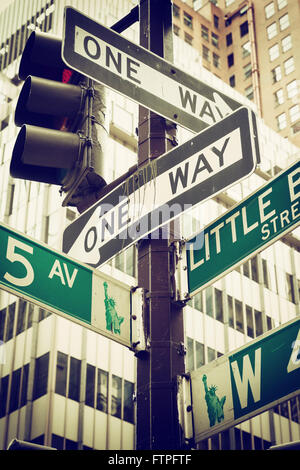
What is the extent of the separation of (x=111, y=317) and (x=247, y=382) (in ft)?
2.82

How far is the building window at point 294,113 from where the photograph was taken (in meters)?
66.5

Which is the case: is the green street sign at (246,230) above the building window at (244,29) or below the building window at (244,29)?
below

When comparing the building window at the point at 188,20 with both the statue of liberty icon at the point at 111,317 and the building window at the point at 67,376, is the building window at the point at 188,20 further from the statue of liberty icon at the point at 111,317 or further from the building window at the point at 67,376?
the statue of liberty icon at the point at 111,317

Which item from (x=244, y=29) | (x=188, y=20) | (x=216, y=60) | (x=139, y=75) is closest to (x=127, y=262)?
(x=139, y=75)

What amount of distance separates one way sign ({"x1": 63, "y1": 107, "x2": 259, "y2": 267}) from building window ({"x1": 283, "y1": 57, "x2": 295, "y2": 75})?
67754 mm

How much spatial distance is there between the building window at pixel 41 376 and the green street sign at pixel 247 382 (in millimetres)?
22616

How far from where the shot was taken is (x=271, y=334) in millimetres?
3824

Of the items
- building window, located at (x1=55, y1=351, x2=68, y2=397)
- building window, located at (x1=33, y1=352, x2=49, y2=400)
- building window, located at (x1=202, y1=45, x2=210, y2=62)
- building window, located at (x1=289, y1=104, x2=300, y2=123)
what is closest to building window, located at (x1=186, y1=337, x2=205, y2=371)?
building window, located at (x1=55, y1=351, x2=68, y2=397)

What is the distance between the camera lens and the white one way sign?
170 inches

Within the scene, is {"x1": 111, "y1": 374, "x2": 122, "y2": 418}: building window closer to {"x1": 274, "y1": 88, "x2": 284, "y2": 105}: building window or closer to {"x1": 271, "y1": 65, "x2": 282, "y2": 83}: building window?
{"x1": 274, "y1": 88, "x2": 284, "y2": 105}: building window

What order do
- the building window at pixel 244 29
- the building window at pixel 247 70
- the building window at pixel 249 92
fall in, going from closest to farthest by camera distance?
the building window at pixel 249 92
the building window at pixel 247 70
the building window at pixel 244 29

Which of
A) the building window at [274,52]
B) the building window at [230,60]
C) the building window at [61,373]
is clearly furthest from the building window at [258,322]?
the building window at [230,60]

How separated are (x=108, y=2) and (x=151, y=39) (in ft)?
108
